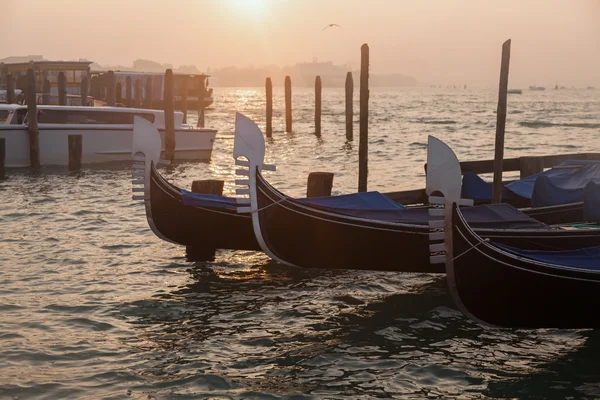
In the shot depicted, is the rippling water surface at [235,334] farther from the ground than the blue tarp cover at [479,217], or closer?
closer

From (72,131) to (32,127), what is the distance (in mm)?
1234

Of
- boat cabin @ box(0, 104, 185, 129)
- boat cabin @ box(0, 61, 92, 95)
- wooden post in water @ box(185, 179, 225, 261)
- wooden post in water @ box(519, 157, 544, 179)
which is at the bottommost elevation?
wooden post in water @ box(185, 179, 225, 261)

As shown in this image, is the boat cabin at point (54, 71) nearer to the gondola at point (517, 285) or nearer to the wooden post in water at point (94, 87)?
the wooden post in water at point (94, 87)

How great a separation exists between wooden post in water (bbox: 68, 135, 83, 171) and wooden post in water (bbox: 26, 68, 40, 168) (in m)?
0.85

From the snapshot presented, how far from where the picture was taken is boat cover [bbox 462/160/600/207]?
10.5 meters

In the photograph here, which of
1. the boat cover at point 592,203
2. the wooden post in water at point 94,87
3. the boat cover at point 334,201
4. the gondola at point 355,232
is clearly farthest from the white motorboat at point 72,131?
the wooden post in water at point 94,87

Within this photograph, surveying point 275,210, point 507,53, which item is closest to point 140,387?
point 275,210

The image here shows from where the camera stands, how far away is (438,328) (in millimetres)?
7863

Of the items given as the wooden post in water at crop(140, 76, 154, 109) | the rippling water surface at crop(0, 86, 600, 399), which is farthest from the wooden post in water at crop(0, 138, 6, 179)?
the wooden post in water at crop(140, 76, 154, 109)

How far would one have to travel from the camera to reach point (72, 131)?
20891mm

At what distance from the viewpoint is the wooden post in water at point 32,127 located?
64.4 ft

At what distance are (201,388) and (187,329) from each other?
149 cm

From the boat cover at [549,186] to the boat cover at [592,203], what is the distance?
33 centimetres

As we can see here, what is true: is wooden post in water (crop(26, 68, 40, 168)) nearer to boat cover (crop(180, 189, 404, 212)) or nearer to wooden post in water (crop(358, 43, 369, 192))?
wooden post in water (crop(358, 43, 369, 192))
